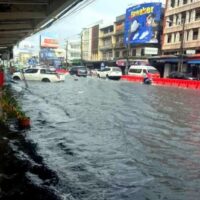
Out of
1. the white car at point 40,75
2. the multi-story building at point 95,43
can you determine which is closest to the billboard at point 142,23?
the multi-story building at point 95,43

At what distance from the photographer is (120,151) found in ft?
38.9

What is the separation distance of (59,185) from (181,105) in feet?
57.7

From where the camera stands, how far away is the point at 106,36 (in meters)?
110

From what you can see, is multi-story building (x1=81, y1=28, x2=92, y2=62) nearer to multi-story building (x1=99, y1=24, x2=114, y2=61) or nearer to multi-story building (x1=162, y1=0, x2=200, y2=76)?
multi-story building (x1=99, y1=24, x2=114, y2=61)

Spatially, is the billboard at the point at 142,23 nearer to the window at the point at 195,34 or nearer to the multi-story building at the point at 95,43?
the window at the point at 195,34

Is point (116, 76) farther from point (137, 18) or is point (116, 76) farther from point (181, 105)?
point (181, 105)

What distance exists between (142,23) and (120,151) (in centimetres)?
7498

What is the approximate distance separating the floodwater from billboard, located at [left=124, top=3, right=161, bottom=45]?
6064 cm

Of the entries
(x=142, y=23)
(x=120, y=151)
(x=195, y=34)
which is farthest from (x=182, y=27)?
(x=120, y=151)

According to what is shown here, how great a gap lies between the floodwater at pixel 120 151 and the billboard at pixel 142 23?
2387 inches

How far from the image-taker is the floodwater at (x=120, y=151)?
846cm

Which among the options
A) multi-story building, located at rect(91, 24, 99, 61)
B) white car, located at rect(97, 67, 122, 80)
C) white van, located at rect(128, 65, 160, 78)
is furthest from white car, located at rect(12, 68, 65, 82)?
multi-story building, located at rect(91, 24, 99, 61)

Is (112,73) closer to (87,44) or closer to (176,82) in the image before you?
Answer: (176,82)

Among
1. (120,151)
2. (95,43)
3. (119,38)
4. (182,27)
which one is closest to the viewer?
(120,151)
